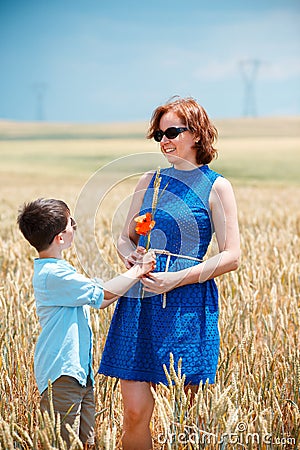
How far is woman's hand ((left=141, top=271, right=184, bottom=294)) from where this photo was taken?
2.63m

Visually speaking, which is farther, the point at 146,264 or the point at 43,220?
the point at 146,264

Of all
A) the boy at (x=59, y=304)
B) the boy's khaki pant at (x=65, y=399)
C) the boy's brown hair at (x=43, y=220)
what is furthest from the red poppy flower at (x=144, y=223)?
the boy's khaki pant at (x=65, y=399)

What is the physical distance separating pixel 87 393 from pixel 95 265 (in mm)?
528

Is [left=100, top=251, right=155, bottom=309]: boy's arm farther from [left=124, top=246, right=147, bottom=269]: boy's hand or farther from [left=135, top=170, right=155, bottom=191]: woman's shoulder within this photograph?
[left=135, top=170, right=155, bottom=191]: woman's shoulder

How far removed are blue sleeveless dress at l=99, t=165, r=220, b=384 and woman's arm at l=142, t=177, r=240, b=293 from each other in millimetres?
44

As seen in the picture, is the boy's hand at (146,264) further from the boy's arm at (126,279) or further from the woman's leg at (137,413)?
the woman's leg at (137,413)

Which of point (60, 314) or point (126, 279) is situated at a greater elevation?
point (126, 279)

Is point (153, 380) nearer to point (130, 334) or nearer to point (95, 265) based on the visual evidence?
point (130, 334)

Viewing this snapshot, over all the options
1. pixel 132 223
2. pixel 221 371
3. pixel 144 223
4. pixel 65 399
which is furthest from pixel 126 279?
pixel 221 371

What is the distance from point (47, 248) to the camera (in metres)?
2.55

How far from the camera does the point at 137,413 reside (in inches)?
108

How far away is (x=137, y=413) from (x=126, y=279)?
529 mm

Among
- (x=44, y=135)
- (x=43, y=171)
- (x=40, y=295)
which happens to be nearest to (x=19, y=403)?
(x=40, y=295)

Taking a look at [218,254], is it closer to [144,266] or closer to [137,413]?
[144,266]
